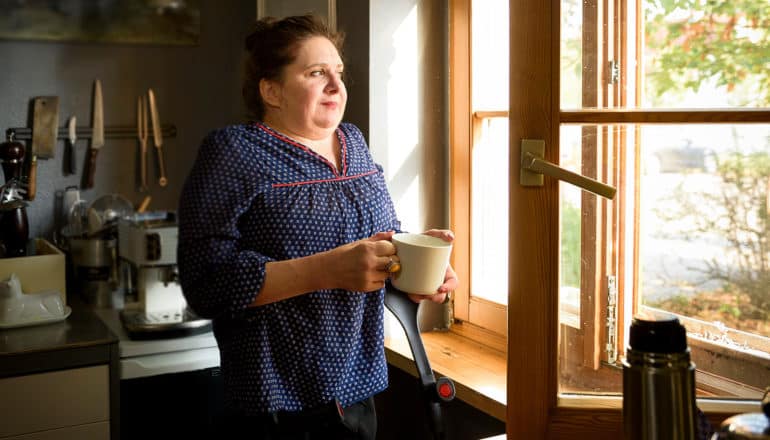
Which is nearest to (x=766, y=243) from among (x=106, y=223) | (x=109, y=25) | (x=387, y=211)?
(x=387, y=211)

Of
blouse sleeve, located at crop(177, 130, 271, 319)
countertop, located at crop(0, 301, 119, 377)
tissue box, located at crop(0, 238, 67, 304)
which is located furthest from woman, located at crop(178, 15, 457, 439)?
tissue box, located at crop(0, 238, 67, 304)

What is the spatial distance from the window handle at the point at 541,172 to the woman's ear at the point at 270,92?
1.58 feet

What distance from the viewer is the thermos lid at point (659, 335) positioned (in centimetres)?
A: 93

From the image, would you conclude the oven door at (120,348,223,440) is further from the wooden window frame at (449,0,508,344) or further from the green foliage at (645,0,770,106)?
the green foliage at (645,0,770,106)

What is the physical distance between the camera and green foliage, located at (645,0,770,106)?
1.31 meters

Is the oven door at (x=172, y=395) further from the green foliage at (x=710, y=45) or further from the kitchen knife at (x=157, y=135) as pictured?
the green foliage at (x=710, y=45)

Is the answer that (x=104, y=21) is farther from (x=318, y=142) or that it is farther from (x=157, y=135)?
(x=318, y=142)

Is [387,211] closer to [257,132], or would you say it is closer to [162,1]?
[257,132]

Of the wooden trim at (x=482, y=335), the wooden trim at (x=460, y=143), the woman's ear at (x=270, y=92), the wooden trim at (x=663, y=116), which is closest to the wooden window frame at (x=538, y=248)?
the wooden trim at (x=663, y=116)

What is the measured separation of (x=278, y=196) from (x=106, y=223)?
1.57 metres

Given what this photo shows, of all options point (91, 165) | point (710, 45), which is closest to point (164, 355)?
point (91, 165)

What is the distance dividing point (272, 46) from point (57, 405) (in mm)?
1227

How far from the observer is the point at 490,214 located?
86.0 inches

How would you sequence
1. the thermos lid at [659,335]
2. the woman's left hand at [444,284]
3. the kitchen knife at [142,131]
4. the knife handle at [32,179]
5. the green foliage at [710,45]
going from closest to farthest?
the thermos lid at [659,335]
the green foliage at [710,45]
the woman's left hand at [444,284]
the knife handle at [32,179]
the kitchen knife at [142,131]
